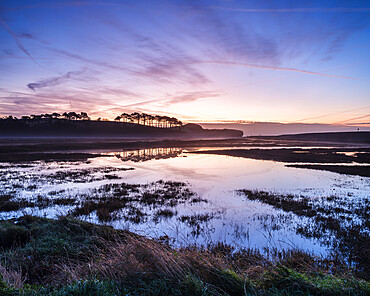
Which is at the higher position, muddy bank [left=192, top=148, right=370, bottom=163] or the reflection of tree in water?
muddy bank [left=192, top=148, right=370, bottom=163]

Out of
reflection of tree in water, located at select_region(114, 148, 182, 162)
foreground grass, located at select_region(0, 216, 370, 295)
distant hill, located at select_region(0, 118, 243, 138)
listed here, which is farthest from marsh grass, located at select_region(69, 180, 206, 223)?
distant hill, located at select_region(0, 118, 243, 138)

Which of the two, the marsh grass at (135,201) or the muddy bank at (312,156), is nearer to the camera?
the marsh grass at (135,201)

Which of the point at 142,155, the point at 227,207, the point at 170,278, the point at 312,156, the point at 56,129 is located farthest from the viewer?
the point at 56,129

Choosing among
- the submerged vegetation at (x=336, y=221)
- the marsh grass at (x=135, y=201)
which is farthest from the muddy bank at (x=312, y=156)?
the marsh grass at (x=135, y=201)

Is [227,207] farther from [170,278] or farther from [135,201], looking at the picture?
[170,278]

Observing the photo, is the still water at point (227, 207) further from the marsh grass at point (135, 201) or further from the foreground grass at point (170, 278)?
the foreground grass at point (170, 278)

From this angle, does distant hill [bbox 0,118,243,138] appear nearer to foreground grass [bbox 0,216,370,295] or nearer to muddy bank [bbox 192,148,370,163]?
muddy bank [bbox 192,148,370,163]

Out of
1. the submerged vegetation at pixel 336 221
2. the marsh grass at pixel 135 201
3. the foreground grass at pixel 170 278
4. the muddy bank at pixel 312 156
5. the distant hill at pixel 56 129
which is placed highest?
the distant hill at pixel 56 129

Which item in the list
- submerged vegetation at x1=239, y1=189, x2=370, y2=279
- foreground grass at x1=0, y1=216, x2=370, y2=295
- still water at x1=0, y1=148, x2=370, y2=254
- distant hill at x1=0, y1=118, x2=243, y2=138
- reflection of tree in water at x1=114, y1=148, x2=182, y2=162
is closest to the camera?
foreground grass at x1=0, y1=216, x2=370, y2=295

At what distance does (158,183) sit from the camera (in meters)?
22.6

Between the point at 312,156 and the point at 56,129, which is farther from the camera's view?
the point at 56,129

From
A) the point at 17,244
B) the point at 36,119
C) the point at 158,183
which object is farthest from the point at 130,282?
the point at 36,119

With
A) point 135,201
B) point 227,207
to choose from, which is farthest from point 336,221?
point 135,201

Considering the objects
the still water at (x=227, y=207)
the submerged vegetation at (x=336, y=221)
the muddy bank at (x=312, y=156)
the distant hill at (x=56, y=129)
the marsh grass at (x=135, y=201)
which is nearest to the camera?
the submerged vegetation at (x=336, y=221)
